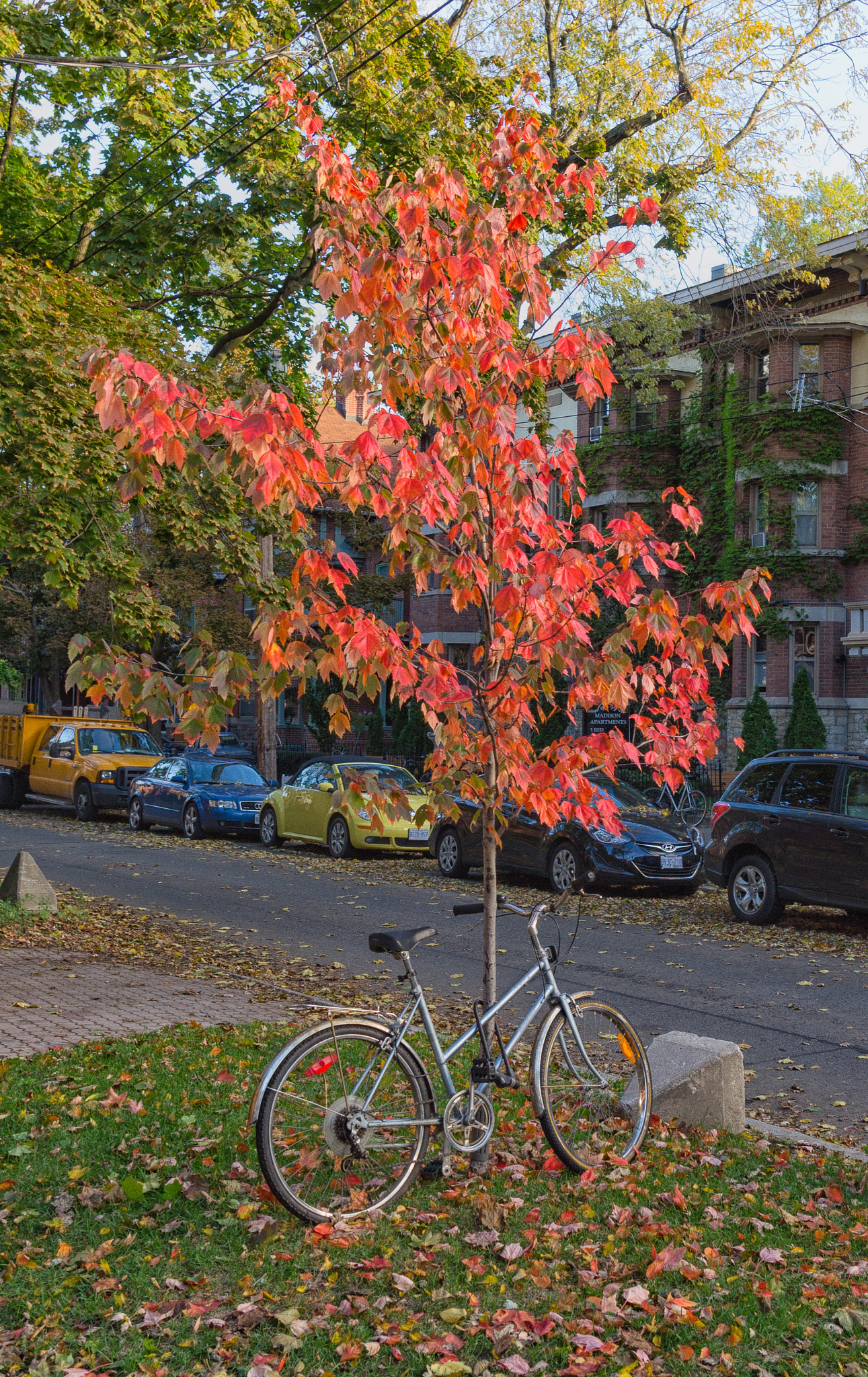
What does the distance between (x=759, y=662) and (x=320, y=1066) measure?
95.6ft

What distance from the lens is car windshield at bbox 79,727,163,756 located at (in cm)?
2841

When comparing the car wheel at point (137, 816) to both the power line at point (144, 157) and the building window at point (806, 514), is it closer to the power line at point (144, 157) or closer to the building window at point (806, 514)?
the power line at point (144, 157)

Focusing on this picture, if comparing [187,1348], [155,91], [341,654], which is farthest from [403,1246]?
[155,91]

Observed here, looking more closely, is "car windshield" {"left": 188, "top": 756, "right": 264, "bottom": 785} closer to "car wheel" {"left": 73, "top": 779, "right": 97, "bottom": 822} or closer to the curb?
"car wheel" {"left": 73, "top": 779, "right": 97, "bottom": 822}

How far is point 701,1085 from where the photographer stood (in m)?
5.84

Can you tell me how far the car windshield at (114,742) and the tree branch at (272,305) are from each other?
1361 centimetres

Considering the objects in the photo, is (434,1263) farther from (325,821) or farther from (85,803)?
(85,803)

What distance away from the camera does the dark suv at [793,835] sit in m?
12.1

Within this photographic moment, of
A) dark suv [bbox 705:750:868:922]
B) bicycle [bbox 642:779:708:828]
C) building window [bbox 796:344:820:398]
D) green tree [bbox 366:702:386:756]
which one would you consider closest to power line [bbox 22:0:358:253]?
dark suv [bbox 705:750:868:922]

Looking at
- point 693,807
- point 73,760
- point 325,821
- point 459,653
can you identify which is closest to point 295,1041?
point 325,821

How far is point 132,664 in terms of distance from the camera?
15.8ft

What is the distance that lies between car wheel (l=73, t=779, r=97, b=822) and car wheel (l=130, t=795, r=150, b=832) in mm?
2055

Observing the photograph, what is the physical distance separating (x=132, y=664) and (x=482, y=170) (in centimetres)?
312

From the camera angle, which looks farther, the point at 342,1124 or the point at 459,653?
the point at 459,653
